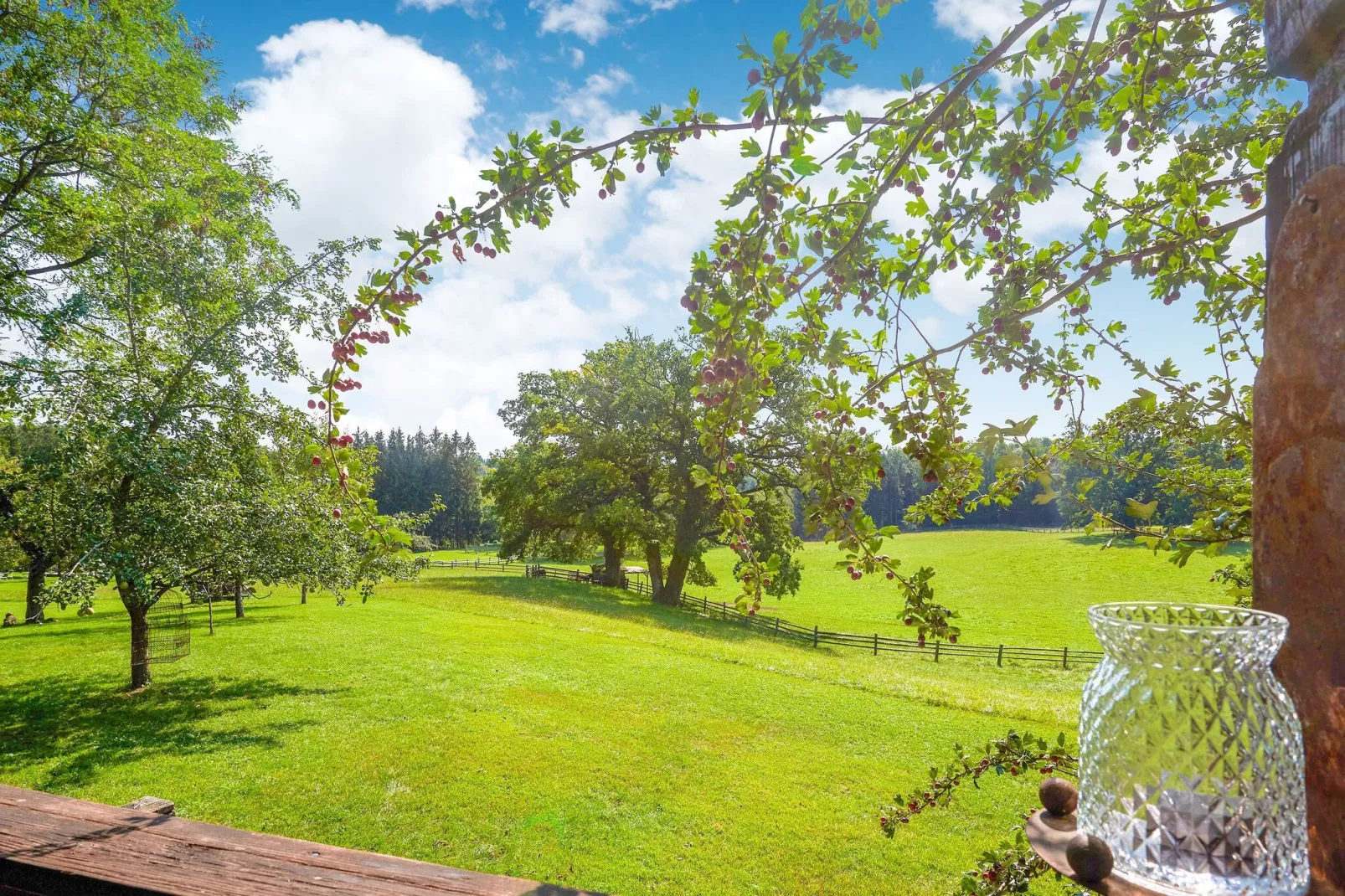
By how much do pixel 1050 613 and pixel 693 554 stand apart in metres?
20.7

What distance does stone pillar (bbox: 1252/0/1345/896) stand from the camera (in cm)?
85

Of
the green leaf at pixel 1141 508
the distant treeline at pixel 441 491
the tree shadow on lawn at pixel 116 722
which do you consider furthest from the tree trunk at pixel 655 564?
the distant treeline at pixel 441 491

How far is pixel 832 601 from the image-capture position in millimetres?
40031

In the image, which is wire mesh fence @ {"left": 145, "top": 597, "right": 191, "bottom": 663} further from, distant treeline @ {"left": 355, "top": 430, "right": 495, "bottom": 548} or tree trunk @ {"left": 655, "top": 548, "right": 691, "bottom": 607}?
distant treeline @ {"left": 355, "top": 430, "right": 495, "bottom": 548}

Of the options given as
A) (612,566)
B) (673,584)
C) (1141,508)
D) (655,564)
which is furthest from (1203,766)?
(612,566)

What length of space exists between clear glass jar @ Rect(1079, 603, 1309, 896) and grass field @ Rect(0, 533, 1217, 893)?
25.7 ft

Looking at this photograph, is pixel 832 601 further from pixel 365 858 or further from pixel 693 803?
pixel 365 858

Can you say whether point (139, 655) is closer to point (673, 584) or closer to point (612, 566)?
point (673, 584)

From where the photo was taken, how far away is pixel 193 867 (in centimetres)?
164

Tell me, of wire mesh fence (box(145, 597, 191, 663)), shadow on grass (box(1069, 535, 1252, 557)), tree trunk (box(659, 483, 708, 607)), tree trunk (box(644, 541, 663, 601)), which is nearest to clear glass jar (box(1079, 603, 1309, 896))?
shadow on grass (box(1069, 535, 1252, 557))

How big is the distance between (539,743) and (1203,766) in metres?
Answer: 11.9

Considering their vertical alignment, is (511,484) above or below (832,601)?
above

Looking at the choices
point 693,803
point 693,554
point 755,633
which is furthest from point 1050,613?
point 693,803

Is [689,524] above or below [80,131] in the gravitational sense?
below
